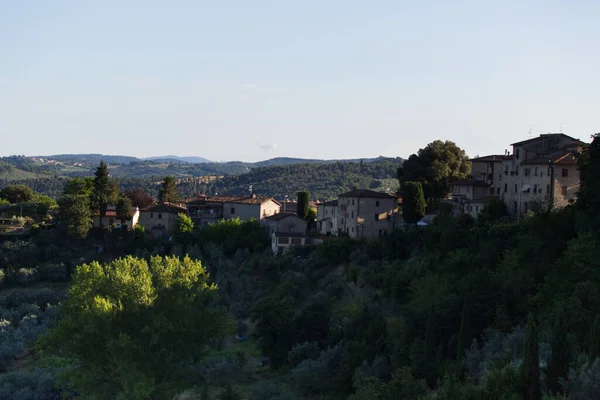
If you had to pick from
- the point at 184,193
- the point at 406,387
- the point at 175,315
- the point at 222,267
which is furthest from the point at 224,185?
the point at 406,387

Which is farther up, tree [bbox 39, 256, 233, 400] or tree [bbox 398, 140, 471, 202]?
tree [bbox 398, 140, 471, 202]

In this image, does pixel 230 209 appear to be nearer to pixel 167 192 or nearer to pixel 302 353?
pixel 167 192

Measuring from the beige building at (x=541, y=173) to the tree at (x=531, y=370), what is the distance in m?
21.5

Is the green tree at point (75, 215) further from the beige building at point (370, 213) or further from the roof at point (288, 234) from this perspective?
the beige building at point (370, 213)

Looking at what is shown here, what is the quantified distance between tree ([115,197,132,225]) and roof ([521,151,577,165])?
3795 cm

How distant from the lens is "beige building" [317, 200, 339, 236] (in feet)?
209

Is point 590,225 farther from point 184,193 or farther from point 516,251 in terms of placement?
point 184,193

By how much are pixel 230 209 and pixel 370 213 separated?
17.1 meters

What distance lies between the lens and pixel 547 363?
24500 millimetres

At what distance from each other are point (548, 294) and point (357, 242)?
22.3m

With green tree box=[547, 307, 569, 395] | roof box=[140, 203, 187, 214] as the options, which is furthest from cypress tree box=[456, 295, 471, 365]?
roof box=[140, 203, 187, 214]

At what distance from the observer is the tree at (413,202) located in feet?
183

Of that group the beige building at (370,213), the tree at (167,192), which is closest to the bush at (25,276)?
the tree at (167,192)

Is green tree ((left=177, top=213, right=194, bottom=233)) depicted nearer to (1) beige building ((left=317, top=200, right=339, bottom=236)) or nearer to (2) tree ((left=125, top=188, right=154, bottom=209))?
(1) beige building ((left=317, top=200, right=339, bottom=236))
